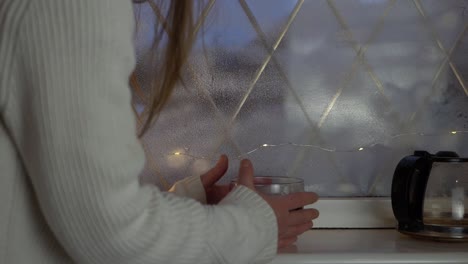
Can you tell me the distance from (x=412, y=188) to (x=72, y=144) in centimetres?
72

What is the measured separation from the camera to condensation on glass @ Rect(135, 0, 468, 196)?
1.30 meters

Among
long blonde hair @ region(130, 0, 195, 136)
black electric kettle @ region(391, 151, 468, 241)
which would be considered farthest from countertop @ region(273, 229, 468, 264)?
long blonde hair @ region(130, 0, 195, 136)

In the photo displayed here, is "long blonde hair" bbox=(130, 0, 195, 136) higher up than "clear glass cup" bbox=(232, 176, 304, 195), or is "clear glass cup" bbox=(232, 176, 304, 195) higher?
"long blonde hair" bbox=(130, 0, 195, 136)

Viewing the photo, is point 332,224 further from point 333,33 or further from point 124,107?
point 124,107

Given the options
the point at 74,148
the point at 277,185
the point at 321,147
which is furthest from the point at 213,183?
the point at 74,148

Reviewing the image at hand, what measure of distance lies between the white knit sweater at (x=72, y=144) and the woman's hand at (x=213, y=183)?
13.9 inches

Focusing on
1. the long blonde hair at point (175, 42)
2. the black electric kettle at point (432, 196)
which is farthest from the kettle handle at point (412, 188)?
the long blonde hair at point (175, 42)

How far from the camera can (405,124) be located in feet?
4.35

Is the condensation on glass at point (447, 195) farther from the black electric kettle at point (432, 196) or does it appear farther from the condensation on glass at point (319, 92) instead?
the condensation on glass at point (319, 92)

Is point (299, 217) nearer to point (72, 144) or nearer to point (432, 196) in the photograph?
point (432, 196)

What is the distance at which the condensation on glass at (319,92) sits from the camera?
4.26ft

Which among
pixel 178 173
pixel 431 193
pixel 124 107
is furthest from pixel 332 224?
pixel 124 107

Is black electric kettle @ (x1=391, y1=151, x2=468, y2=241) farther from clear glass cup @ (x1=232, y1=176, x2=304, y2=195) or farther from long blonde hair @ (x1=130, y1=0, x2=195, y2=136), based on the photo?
long blonde hair @ (x1=130, y1=0, x2=195, y2=136)

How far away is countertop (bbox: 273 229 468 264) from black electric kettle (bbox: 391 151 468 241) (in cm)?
2
